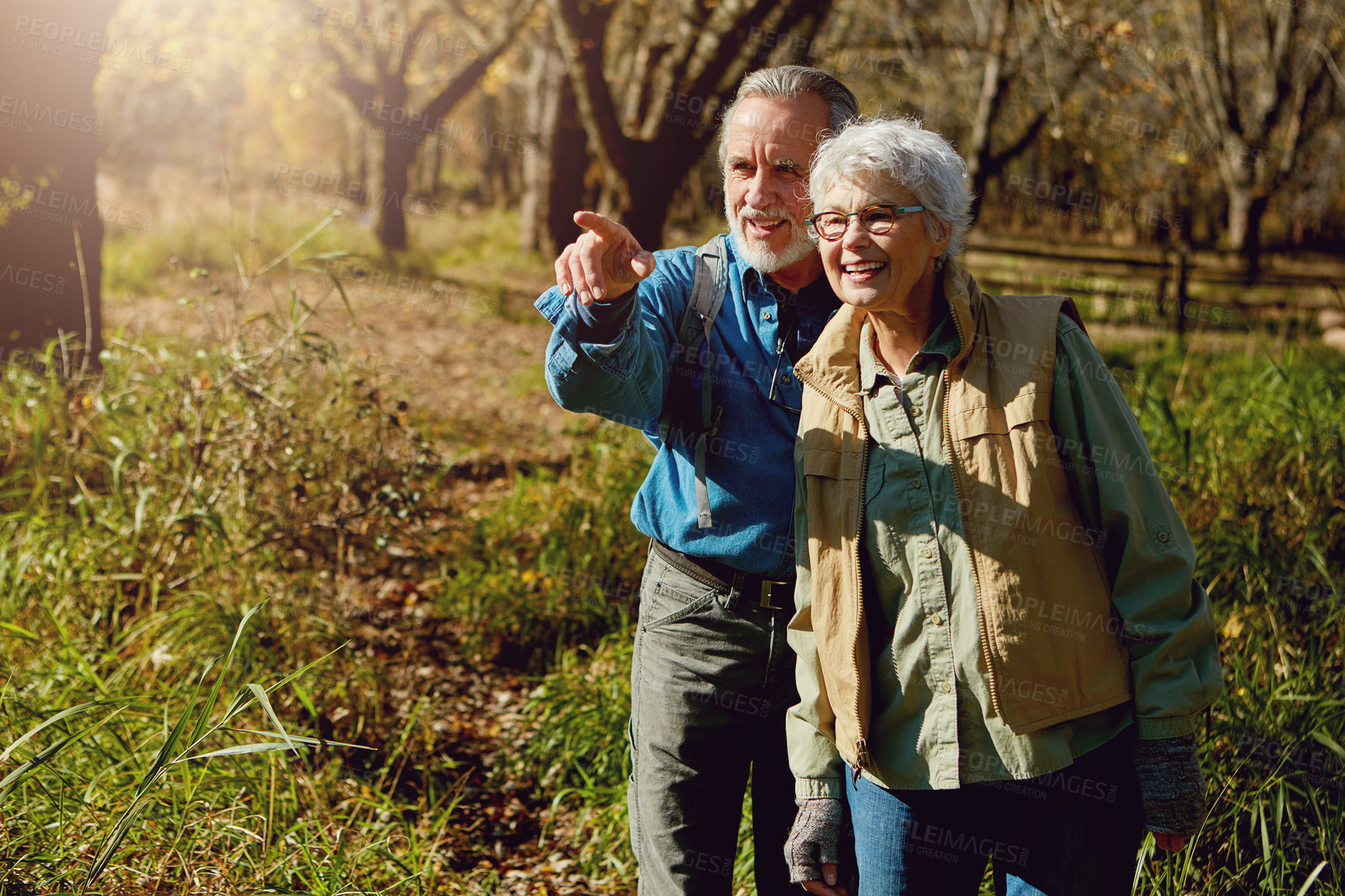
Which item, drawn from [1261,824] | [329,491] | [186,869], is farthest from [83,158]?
[1261,824]

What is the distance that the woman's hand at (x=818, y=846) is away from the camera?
78.9 inches

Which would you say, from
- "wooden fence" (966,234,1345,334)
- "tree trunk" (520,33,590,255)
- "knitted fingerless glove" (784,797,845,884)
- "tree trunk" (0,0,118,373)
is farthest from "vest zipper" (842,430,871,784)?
"tree trunk" (520,33,590,255)

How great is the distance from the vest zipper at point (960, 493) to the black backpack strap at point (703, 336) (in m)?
0.52

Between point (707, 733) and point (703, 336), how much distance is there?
0.88m

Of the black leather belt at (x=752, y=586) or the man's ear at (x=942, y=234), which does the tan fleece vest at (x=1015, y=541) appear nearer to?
the man's ear at (x=942, y=234)

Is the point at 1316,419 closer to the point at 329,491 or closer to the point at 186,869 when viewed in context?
the point at 329,491

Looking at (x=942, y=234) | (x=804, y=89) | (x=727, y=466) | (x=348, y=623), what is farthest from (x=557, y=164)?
(x=942, y=234)

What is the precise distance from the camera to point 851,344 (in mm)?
2004

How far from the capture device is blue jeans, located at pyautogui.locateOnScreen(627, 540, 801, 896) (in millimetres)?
2209

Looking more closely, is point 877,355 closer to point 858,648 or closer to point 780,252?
point 780,252

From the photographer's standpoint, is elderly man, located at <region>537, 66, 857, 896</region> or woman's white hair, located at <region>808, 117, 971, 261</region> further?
elderly man, located at <region>537, 66, 857, 896</region>

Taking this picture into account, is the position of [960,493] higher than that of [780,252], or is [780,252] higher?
[780,252]

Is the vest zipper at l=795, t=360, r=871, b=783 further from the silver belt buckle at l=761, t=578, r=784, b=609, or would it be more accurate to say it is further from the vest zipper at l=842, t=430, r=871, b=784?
the silver belt buckle at l=761, t=578, r=784, b=609

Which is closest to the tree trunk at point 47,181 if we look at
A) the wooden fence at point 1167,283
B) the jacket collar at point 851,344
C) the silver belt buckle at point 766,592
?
the silver belt buckle at point 766,592
